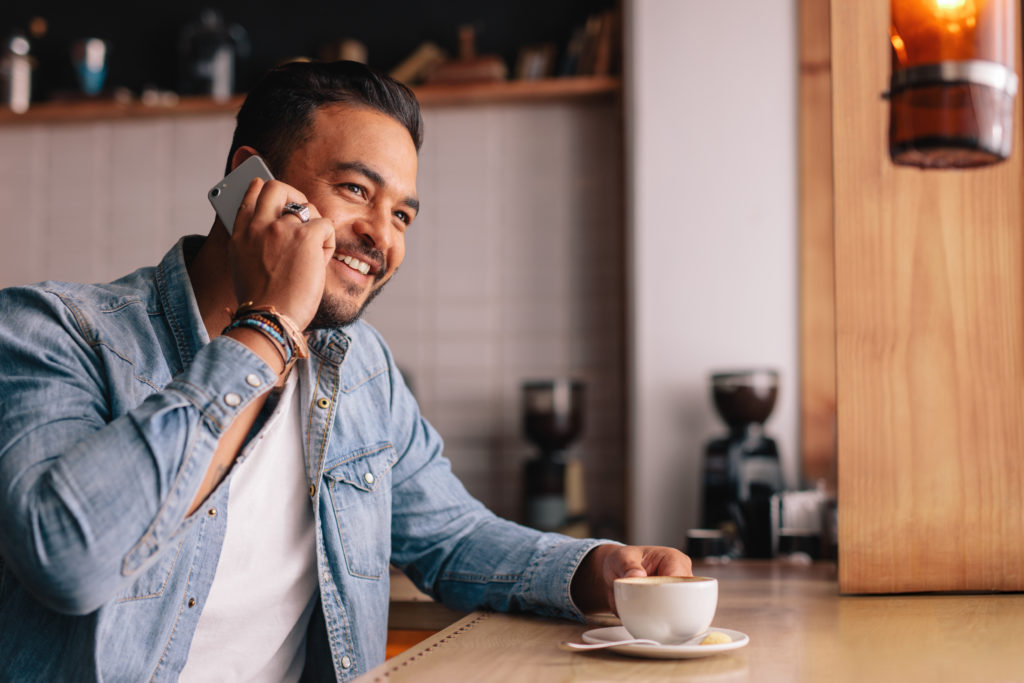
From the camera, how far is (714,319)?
10.6 ft

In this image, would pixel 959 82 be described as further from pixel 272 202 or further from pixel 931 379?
pixel 272 202

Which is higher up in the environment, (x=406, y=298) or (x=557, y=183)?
(x=557, y=183)

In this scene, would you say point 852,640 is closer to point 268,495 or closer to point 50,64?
point 268,495

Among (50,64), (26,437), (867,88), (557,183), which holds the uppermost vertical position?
(50,64)

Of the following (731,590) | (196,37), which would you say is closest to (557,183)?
(196,37)

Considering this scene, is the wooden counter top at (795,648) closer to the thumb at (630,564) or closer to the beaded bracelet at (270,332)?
the thumb at (630,564)

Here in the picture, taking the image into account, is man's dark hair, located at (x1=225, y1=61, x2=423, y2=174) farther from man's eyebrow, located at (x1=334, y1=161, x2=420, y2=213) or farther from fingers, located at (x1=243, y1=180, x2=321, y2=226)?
fingers, located at (x1=243, y1=180, x2=321, y2=226)

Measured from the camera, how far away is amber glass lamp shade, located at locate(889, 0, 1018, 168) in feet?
3.27

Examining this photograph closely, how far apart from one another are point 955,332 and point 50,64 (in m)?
3.82

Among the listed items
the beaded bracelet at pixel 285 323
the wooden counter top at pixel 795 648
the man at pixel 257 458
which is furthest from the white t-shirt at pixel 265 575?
the wooden counter top at pixel 795 648

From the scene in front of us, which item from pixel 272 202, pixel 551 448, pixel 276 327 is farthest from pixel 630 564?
pixel 551 448

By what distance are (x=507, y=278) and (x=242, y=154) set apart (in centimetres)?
229

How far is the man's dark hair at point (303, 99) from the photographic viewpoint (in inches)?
56.7

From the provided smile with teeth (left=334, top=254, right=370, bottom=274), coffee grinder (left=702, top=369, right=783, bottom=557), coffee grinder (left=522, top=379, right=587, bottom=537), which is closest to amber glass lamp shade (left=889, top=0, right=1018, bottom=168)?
smile with teeth (left=334, top=254, right=370, bottom=274)
